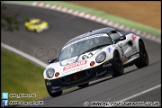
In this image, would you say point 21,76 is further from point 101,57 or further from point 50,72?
point 101,57

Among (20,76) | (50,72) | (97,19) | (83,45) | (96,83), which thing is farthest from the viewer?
(97,19)

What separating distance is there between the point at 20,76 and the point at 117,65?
692cm

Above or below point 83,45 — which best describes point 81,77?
below

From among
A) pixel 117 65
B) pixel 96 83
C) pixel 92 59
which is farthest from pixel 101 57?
pixel 96 83

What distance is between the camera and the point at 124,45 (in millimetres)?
12398

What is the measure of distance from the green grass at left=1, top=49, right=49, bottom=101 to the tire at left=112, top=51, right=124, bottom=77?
191 centimetres

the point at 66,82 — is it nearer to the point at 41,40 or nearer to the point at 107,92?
the point at 107,92

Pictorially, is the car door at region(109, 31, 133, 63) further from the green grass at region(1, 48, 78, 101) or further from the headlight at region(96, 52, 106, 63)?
the green grass at region(1, 48, 78, 101)

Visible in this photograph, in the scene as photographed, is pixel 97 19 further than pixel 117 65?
Yes

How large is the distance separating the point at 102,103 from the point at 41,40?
8.65 metres

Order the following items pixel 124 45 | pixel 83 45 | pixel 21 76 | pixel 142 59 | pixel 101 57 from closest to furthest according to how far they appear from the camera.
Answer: pixel 101 57, pixel 83 45, pixel 124 45, pixel 142 59, pixel 21 76

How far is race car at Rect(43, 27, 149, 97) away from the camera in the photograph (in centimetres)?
1152

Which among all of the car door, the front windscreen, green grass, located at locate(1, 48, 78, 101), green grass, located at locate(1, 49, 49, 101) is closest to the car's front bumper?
the front windscreen

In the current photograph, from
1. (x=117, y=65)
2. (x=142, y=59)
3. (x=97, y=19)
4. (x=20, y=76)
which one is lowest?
(x=20, y=76)
